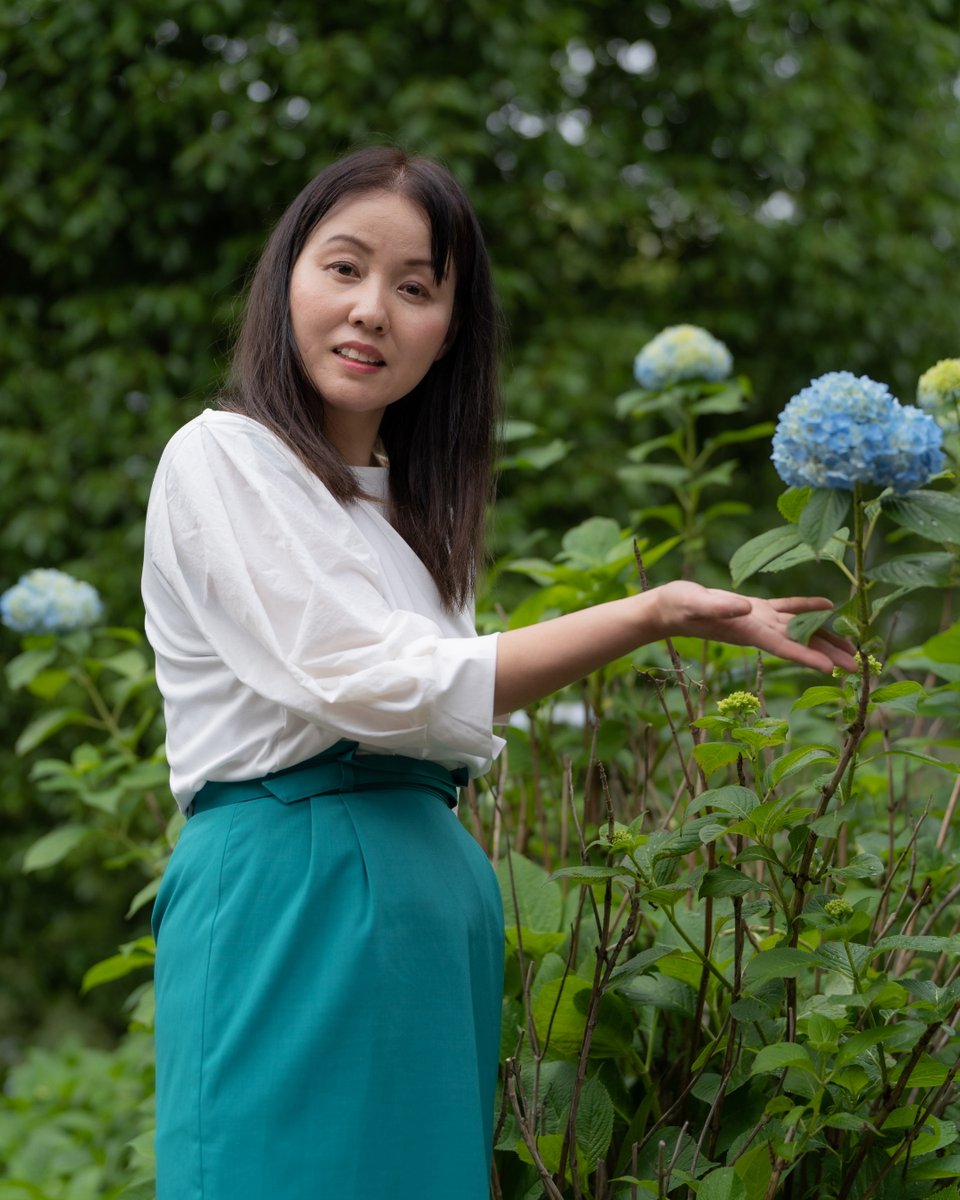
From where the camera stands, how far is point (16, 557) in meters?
4.34

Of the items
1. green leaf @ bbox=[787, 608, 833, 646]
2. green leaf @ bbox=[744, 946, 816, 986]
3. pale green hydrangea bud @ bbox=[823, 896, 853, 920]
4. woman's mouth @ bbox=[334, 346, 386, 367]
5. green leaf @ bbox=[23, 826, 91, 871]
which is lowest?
green leaf @ bbox=[23, 826, 91, 871]

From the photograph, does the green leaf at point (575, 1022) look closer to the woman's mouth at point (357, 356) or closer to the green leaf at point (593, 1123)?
the green leaf at point (593, 1123)

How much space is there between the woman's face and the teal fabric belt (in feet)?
1.34

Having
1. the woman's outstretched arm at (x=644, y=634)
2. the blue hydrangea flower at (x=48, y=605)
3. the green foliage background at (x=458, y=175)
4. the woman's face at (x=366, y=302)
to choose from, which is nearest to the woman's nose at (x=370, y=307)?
the woman's face at (x=366, y=302)

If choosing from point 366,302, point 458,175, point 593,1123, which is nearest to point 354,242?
point 366,302

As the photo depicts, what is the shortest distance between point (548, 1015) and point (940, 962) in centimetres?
51

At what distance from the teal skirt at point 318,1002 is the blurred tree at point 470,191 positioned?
2692mm

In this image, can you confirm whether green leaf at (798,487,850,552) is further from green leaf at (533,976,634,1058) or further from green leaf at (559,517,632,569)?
green leaf at (559,517,632,569)

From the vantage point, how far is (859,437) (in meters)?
1.21

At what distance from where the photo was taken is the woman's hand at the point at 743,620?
1.29m

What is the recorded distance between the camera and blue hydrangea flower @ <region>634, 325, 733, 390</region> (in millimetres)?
2777

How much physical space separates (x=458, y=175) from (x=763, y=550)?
2872 mm

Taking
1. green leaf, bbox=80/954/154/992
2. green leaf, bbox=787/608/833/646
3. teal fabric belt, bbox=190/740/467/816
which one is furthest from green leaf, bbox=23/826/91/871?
green leaf, bbox=787/608/833/646

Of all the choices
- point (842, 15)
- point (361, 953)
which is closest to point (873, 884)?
point (361, 953)
